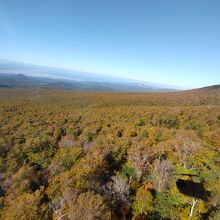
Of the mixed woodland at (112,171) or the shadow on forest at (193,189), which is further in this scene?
the shadow on forest at (193,189)

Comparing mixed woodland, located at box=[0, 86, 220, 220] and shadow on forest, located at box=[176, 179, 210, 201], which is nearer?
mixed woodland, located at box=[0, 86, 220, 220]

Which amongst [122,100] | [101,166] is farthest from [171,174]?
[122,100]

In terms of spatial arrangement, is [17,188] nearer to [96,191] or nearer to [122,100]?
[96,191]

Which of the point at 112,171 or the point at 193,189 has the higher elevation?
the point at 193,189

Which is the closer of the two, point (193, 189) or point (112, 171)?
point (193, 189)
